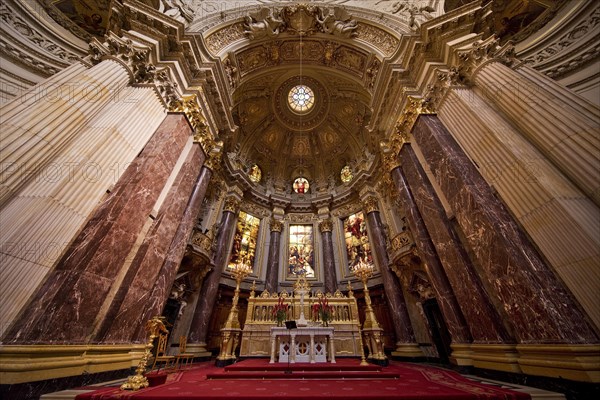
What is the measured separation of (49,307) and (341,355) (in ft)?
23.5

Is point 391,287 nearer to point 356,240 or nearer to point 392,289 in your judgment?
point 392,289

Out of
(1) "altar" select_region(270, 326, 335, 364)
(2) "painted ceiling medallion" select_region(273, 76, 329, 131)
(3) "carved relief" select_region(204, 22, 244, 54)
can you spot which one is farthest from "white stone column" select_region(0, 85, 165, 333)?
(2) "painted ceiling medallion" select_region(273, 76, 329, 131)

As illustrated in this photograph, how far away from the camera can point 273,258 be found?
1280cm

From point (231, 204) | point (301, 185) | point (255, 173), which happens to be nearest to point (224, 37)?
point (255, 173)

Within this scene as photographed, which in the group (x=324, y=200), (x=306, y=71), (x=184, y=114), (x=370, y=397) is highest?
(x=306, y=71)

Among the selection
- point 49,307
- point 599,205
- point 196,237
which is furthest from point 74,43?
point 599,205

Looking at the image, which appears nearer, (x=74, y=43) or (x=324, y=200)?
(x=74, y=43)

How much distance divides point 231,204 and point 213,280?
4049 mm

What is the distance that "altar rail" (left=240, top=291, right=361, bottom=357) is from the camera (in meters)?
7.05

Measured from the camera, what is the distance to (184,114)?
23.4ft

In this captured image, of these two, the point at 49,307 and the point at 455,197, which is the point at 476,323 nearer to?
the point at 455,197

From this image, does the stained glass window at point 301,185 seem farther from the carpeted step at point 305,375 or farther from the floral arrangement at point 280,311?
the carpeted step at point 305,375

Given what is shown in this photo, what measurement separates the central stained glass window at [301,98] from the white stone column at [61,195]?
1157 cm

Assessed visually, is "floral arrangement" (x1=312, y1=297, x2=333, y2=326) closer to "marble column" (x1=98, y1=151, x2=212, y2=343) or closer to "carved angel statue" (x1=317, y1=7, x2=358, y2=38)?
"marble column" (x1=98, y1=151, x2=212, y2=343)
